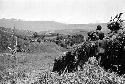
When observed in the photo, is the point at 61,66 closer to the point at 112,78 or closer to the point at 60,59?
the point at 60,59

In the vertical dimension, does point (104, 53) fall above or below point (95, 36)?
below

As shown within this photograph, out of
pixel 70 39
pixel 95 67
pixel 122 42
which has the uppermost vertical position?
pixel 122 42

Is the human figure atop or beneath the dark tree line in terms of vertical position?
atop

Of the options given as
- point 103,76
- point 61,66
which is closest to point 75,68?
point 61,66

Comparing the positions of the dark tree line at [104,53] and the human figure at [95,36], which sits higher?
the human figure at [95,36]

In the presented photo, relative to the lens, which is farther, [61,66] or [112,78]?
[61,66]

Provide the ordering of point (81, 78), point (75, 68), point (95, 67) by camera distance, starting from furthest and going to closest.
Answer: point (75, 68) → point (95, 67) → point (81, 78)

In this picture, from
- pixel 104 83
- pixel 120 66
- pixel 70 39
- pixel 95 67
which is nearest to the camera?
pixel 104 83

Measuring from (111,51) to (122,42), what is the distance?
0.57 m

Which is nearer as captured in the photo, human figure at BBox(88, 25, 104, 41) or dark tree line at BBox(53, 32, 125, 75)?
dark tree line at BBox(53, 32, 125, 75)

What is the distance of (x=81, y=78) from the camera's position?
863 cm

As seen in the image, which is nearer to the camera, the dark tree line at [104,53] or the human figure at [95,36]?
→ the dark tree line at [104,53]

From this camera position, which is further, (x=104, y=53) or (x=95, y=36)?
(x=95, y=36)

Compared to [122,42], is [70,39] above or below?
below
